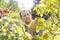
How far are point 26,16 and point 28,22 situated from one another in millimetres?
47

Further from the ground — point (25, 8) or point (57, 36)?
point (25, 8)

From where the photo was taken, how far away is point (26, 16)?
1345 mm

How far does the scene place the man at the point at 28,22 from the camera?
1329 millimetres

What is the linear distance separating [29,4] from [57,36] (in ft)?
1.03

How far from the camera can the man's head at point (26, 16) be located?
1330 millimetres

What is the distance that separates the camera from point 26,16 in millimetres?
1345

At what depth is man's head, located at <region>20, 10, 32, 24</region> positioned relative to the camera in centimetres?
133

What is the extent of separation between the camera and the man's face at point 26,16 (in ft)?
4.37

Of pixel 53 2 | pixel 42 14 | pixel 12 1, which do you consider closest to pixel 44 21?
pixel 42 14

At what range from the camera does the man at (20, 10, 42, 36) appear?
4.36 ft

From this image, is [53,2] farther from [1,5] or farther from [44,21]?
[1,5]

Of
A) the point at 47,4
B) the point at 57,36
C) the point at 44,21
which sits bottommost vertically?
the point at 57,36

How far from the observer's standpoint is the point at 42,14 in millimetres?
1375

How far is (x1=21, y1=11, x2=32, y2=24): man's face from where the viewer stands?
4.37 ft
